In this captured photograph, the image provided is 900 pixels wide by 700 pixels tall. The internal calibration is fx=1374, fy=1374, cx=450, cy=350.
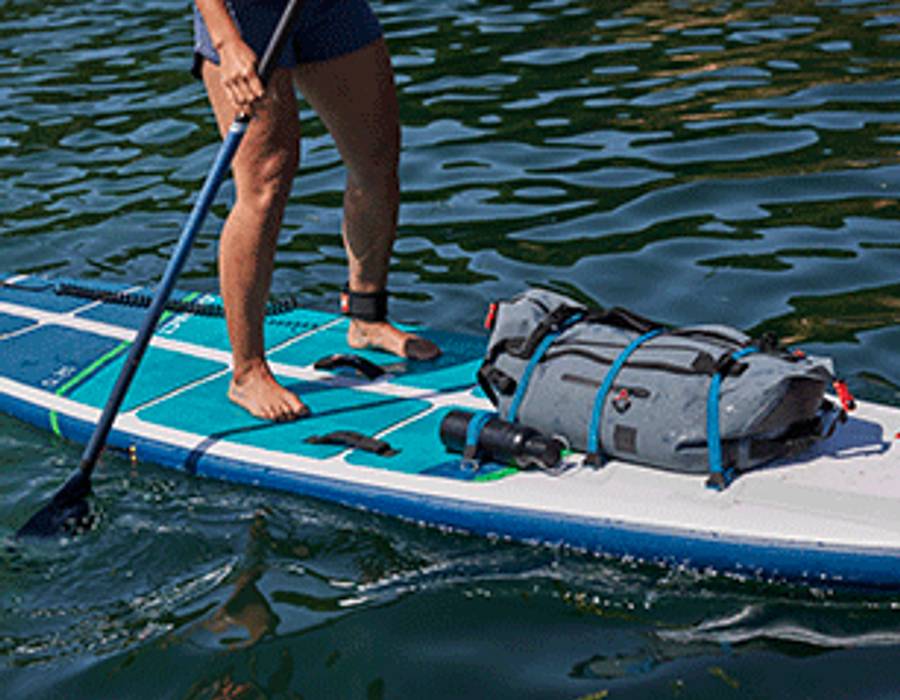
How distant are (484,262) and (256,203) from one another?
2.33 meters

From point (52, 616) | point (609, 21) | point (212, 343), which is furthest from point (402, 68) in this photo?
point (52, 616)

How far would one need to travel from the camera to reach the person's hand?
427cm

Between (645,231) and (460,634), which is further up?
(460,634)

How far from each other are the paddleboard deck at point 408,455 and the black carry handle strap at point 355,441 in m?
0.02

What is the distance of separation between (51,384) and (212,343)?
2.12ft

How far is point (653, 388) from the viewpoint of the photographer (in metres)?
4.05

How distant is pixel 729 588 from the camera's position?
380 cm

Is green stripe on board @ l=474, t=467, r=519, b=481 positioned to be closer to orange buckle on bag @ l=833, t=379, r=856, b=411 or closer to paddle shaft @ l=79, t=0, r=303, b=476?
orange buckle on bag @ l=833, t=379, r=856, b=411

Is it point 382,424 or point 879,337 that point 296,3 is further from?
point 879,337

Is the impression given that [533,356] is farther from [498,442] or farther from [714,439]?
[714,439]

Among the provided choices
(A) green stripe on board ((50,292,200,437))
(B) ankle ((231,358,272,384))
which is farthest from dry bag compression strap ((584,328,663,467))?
(A) green stripe on board ((50,292,200,437))

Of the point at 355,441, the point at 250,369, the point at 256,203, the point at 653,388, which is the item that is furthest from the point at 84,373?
the point at 653,388

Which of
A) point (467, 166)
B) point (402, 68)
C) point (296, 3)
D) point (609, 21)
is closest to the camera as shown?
point (296, 3)

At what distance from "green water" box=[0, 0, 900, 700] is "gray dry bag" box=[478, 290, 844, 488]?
38cm
